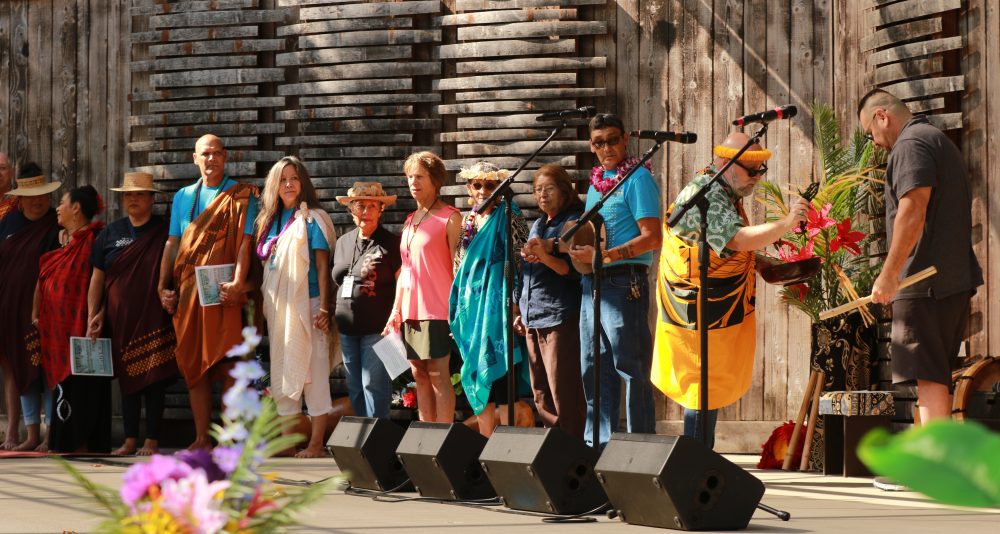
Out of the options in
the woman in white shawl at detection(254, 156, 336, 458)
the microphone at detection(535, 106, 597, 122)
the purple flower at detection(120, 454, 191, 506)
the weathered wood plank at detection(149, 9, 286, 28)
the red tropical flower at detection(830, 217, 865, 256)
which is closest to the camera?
the purple flower at detection(120, 454, 191, 506)

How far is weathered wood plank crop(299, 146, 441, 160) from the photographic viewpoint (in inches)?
317

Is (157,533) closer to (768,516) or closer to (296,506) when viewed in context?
(296,506)

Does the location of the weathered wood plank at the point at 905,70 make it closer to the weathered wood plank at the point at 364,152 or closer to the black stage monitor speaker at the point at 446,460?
the weathered wood plank at the point at 364,152

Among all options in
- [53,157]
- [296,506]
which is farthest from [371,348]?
[296,506]

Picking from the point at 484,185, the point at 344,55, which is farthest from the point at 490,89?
the point at 484,185

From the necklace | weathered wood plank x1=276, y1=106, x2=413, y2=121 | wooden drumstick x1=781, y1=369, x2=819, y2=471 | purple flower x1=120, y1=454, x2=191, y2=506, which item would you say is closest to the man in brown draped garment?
weathered wood plank x1=276, y1=106, x2=413, y2=121

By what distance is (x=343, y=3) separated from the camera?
26.8 ft

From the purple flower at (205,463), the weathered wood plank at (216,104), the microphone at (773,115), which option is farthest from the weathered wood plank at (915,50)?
the purple flower at (205,463)

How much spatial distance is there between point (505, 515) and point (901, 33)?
12.4 ft

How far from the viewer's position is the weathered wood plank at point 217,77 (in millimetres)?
8344

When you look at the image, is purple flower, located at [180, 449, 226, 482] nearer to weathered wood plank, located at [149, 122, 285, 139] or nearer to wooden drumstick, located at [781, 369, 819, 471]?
wooden drumstick, located at [781, 369, 819, 471]

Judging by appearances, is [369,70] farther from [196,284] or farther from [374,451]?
[374,451]

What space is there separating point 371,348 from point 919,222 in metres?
3.09

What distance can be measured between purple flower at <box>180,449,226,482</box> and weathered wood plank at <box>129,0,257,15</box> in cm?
725
